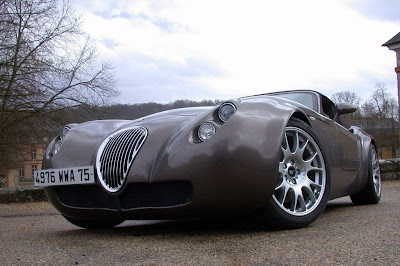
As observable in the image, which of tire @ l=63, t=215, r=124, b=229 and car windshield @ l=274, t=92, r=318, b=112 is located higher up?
car windshield @ l=274, t=92, r=318, b=112

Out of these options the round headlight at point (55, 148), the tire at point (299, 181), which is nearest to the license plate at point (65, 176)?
the round headlight at point (55, 148)

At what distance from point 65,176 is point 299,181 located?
172 cm

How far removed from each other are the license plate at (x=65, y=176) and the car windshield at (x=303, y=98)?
2.45 meters

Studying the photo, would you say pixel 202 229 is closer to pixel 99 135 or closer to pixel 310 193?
pixel 310 193

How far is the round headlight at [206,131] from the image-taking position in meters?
3.18

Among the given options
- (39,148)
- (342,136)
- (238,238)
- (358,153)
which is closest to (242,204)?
(238,238)

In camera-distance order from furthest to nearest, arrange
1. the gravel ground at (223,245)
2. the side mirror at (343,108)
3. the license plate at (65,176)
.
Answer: the side mirror at (343,108)
the license plate at (65,176)
the gravel ground at (223,245)

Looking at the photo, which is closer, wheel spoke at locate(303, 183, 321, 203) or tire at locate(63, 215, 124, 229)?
wheel spoke at locate(303, 183, 321, 203)

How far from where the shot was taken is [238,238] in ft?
10.1

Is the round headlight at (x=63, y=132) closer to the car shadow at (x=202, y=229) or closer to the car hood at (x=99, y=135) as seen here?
the car hood at (x=99, y=135)

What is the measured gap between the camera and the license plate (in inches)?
134

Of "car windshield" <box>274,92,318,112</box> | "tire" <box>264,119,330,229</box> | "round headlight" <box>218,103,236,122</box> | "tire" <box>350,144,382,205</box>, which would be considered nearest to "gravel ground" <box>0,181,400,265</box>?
"tire" <box>264,119,330,229</box>

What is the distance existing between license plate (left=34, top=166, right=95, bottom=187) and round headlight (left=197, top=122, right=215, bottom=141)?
816mm

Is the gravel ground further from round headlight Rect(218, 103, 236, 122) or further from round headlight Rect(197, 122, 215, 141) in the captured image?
round headlight Rect(218, 103, 236, 122)
